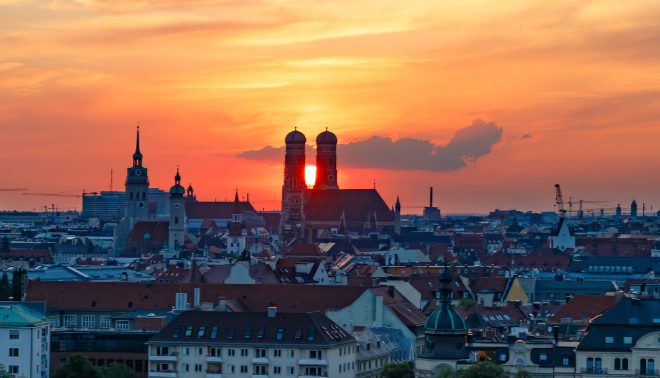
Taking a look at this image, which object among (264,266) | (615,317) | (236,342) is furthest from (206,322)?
(264,266)

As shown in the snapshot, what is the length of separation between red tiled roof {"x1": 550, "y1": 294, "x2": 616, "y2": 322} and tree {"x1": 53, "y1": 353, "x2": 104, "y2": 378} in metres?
38.2

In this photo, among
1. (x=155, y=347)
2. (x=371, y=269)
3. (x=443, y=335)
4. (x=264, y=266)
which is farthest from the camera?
(x=371, y=269)

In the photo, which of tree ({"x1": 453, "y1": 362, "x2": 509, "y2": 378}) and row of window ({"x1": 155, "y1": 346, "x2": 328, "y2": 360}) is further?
row of window ({"x1": 155, "y1": 346, "x2": 328, "y2": 360})

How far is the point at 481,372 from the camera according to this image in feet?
293

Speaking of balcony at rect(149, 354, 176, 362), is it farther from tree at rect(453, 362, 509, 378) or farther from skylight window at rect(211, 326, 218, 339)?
tree at rect(453, 362, 509, 378)

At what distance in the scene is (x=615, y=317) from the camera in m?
98.6

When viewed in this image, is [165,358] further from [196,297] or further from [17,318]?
[196,297]

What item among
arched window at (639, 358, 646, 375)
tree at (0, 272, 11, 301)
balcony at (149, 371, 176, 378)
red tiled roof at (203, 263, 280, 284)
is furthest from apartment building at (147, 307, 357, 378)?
red tiled roof at (203, 263, 280, 284)

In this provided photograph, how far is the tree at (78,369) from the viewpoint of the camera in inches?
3994

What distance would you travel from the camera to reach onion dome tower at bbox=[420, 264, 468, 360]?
92500 millimetres

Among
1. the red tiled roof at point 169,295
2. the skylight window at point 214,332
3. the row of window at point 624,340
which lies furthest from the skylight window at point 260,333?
the red tiled roof at point 169,295

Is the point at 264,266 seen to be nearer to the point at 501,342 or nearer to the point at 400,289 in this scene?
the point at 400,289

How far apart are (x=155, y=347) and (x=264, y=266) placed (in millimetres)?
56102

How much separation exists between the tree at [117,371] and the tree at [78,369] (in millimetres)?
800
